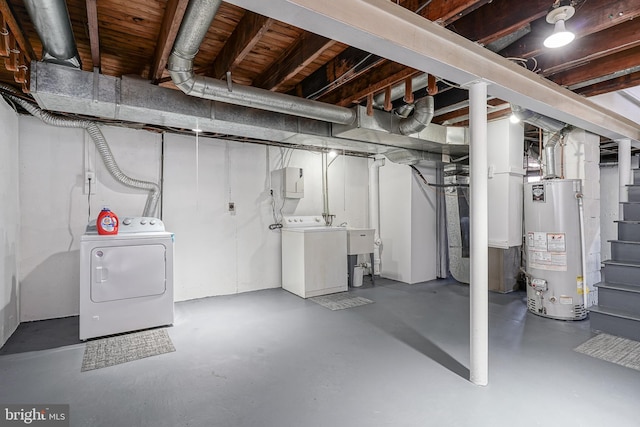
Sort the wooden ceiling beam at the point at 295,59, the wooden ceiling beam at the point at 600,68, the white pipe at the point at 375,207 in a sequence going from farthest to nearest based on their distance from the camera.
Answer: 1. the white pipe at the point at 375,207
2. the wooden ceiling beam at the point at 600,68
3. the wooden ceiling beam at the point at 295,59

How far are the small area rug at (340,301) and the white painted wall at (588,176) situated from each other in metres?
2.79

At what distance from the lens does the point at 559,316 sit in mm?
3756

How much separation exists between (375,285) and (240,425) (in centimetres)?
379

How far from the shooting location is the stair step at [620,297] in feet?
11.0

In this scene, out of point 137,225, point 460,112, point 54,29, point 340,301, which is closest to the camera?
point 54,29

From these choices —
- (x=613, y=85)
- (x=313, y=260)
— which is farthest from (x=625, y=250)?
(x=313, y=260)

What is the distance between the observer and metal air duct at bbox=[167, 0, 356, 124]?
1970 millimetres

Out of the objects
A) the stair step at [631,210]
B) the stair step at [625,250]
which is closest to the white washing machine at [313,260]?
the stair step at [625,250]

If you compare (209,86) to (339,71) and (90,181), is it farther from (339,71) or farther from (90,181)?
(90,181)

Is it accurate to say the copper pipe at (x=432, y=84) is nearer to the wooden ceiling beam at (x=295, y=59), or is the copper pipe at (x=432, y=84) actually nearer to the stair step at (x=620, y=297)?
the wooden ceiling beam at (x=295, y=59)

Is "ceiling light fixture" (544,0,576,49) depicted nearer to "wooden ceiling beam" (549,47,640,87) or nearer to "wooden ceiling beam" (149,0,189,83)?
"wooden ceiling beam" (549,47,640,87)

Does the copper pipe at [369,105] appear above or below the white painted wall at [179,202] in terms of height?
above

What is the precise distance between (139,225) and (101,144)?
1.07m

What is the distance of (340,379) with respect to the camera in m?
2.48
